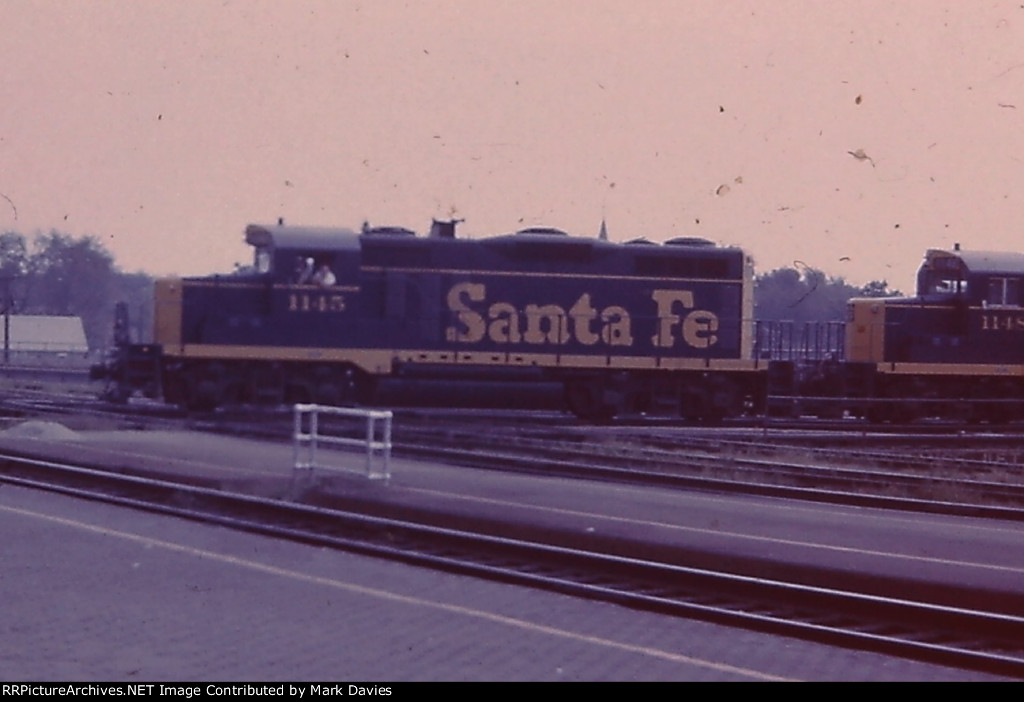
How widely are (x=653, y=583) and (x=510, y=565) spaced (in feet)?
4.22

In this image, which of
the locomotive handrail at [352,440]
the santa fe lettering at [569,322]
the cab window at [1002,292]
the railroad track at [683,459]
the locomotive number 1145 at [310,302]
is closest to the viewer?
the locomotive handrail at [352,440]

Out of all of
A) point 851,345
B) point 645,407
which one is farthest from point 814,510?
point 851,345

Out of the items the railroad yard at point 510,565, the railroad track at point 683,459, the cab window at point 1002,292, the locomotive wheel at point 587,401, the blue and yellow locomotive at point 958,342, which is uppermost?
the cab window at point 1002,292

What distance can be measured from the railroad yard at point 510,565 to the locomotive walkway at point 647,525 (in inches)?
1.6

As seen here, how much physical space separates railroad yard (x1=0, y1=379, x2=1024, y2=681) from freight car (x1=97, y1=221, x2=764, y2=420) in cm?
523

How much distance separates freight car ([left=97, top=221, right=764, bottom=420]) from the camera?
28234 mm

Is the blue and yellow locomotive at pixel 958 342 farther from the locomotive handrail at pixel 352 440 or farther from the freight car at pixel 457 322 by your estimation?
the locomotive handrail at pixel 352 440

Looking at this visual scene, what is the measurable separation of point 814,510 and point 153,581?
8.15 meters

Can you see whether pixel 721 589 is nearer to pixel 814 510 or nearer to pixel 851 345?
pixel 814 510

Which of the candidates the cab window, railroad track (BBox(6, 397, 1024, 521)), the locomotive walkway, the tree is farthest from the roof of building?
the locomotive walkway

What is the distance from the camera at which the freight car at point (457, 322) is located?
28.2 m

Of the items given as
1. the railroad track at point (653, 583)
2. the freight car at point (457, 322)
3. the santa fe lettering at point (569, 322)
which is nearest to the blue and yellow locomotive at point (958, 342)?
the freight car at point (457, 322)

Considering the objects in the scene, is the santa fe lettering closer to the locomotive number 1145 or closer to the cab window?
the locomotive number 1145

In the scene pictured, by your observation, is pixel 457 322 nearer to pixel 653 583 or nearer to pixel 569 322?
pixel 569 322
